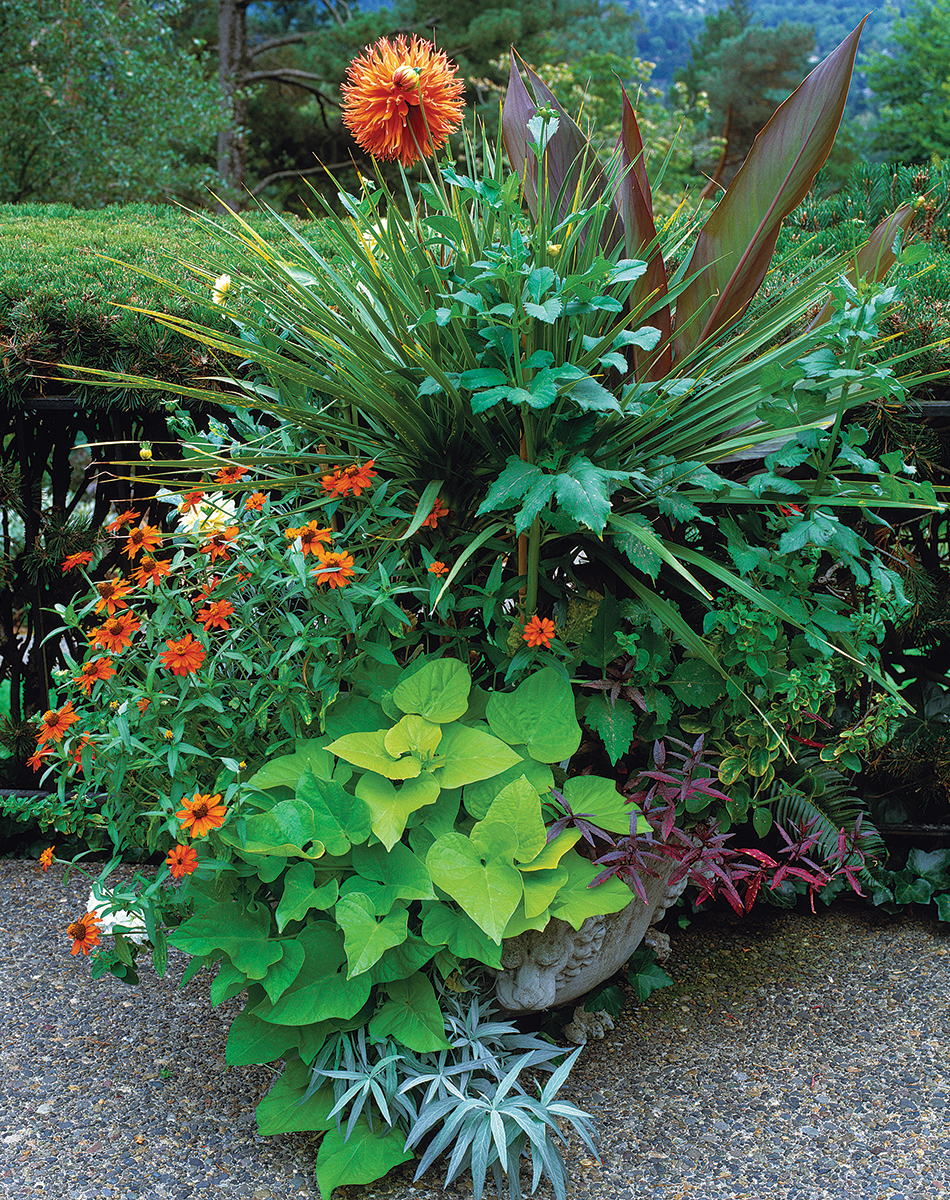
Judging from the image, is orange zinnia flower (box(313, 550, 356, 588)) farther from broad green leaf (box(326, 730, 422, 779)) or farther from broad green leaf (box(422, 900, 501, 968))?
broad green leaf (box(422, 900, 501, 968))

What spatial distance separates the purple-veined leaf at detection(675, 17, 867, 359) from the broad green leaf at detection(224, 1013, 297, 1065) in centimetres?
137

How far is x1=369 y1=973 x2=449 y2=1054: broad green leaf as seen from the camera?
1.41 meters

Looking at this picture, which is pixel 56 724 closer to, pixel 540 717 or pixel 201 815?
pixel 201 815

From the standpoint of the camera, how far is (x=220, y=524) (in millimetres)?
1667

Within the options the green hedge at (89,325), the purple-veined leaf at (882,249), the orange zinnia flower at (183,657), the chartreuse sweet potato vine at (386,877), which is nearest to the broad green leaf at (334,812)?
the chartreuse sweet potato vine at (386,877)

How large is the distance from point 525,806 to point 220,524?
74 cm

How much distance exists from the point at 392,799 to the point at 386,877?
0.12 m

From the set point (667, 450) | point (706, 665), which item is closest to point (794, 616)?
point (706, 665)

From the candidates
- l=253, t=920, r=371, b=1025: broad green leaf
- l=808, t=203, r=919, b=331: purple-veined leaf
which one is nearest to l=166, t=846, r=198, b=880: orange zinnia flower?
l=253, t=920, r=371, b=1025: broad green leaf

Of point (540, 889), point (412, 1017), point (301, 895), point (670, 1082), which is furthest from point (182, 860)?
point (670, 1082)

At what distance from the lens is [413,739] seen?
149 centimetres

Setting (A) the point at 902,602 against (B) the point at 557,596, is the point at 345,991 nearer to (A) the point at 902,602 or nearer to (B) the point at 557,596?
(B) the point at 557,596

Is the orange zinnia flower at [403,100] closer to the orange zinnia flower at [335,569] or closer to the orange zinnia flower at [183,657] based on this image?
the orange zinnia flower at [335,569]

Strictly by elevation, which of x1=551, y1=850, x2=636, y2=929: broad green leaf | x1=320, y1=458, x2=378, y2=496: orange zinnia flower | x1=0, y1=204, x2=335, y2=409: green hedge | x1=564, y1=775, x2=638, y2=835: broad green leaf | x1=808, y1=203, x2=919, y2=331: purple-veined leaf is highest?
x1=808, y1=203, x2=919, y2=331: purple-veined leaf
